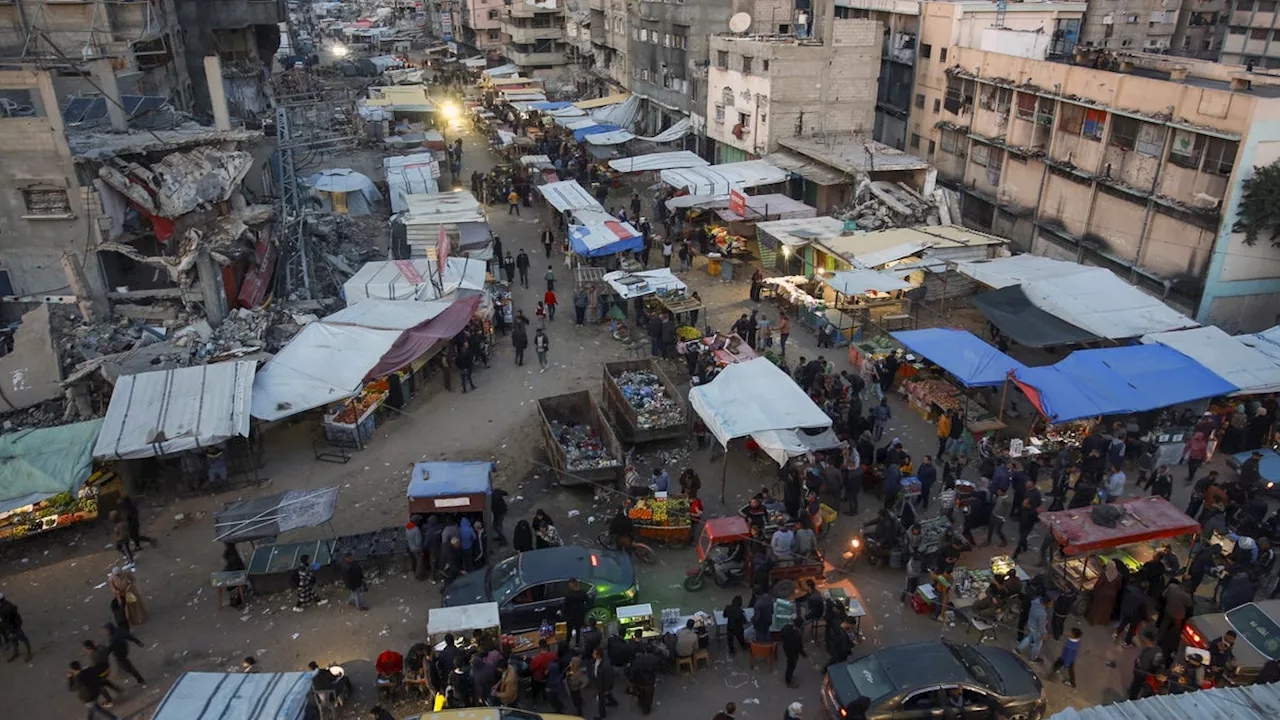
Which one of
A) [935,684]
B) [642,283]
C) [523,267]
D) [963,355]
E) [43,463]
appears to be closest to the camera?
[935,684]

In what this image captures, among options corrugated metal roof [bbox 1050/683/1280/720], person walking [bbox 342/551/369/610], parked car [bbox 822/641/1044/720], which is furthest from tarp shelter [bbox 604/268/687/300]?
corrugated metal roof [bbox 1050/683/1280/720]

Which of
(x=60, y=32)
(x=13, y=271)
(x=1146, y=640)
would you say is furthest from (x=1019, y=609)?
(x=60, y=32)

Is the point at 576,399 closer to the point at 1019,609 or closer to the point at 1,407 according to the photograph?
the point at 1019,609

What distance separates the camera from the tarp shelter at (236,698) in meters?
8.73

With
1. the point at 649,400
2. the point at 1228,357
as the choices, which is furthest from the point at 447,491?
the point at 1228,357

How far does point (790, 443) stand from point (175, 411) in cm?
1057

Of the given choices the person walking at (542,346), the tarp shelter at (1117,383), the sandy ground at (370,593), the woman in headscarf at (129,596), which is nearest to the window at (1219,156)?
the tarp shelter at (1117,383)

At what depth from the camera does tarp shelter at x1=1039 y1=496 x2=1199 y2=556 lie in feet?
38.6

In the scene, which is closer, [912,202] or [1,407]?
[1,407]

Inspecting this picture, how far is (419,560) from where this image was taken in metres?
12.9

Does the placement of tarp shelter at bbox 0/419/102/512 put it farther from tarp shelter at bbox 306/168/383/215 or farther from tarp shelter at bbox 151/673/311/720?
tarp shelter at bbox 306/168/383/215

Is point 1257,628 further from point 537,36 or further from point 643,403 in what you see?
point 537,36

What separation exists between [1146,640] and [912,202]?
1643 centimetres

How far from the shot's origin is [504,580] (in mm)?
11758
